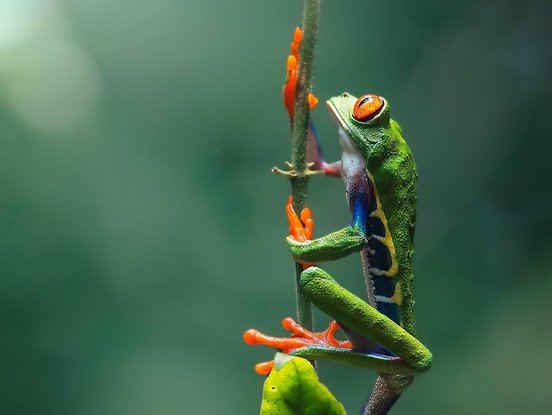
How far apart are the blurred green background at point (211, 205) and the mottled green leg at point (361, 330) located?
1503mm

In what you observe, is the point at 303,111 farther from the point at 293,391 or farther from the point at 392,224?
the point at 293,391

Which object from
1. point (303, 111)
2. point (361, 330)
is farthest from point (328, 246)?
point (303, 111)

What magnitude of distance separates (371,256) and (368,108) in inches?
13.9

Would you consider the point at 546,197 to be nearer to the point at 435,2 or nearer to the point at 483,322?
the point at 483,322

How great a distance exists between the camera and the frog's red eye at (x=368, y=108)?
1.42 m

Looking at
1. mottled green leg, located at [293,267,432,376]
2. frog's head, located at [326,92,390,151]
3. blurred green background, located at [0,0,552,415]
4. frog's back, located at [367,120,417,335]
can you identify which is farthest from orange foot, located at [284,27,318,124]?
blurred green background, located at [0,0,552,415]

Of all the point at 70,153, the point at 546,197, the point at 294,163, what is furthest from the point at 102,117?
the point at 546,197

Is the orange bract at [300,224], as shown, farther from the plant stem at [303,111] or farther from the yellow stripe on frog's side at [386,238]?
the yellow stripe on frog's side at [386,238]

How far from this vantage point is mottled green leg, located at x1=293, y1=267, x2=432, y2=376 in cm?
136

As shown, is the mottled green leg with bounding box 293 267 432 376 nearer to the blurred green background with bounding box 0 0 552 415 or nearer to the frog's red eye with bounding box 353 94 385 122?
the frog's red eye with bounding box 353 94 385 122

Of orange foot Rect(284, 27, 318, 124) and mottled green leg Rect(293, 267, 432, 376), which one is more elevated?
orange foot Rect(284, 27, 318, 124)

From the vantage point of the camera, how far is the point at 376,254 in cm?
146

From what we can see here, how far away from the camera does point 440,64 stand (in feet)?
10.1

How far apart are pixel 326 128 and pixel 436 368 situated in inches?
51.5
